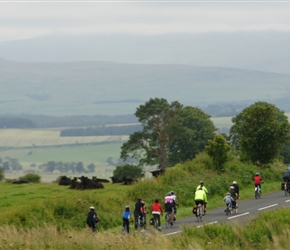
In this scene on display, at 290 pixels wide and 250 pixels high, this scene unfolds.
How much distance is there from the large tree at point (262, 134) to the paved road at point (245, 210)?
13855 millimetres

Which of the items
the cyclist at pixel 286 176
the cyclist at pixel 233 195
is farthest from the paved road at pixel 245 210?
the cyclist at pixel 286 176

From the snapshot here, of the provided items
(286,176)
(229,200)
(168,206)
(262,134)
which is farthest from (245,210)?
(262,134)

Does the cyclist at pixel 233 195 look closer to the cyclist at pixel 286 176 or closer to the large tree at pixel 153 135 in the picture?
the cyclist at pixel 286 176

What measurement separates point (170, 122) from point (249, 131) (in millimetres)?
38889

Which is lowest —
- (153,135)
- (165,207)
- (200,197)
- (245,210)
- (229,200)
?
(245,210)

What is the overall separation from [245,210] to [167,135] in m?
62.1

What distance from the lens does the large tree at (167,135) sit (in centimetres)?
10956

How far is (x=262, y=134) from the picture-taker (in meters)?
72.9

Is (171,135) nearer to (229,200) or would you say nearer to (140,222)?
(229,200)

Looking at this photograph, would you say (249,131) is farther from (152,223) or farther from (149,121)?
(149,121)

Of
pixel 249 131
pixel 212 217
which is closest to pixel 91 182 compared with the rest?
pixel 249 131

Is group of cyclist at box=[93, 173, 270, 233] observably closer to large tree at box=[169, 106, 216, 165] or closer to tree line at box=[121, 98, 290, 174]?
tree line at box=[121, 98, 290, 174]

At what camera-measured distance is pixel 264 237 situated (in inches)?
910

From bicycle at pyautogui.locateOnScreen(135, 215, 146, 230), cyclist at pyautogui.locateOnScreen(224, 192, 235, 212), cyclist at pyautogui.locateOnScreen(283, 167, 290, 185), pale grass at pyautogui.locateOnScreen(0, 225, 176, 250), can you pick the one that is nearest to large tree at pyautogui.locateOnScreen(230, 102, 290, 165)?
cyclist at pyautogui.locateOnScreen(283, 167, 290, 185)
